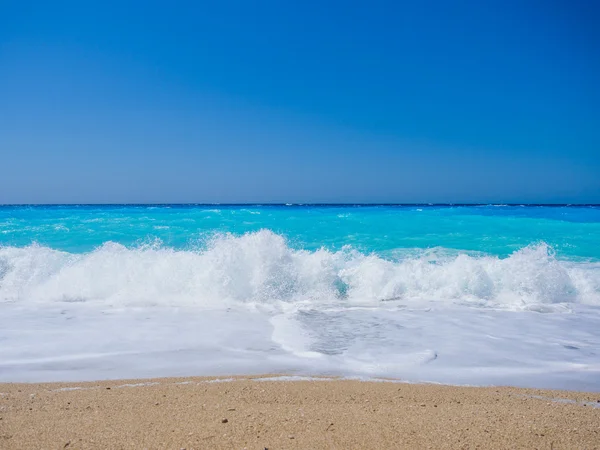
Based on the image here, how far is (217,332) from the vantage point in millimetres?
5543

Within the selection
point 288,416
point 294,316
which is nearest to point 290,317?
point 294,316

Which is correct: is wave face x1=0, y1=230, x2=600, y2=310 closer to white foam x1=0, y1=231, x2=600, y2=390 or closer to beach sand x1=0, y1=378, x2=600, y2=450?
white foam x1=0, y1=231, x2=600, y2=390

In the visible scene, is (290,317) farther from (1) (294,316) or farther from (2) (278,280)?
(2) (278,280)

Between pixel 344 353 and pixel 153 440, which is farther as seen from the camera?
pixel 344 353

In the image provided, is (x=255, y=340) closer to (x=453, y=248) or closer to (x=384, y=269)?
(x=384, y=269)

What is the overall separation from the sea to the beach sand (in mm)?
483

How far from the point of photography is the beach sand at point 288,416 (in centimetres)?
239

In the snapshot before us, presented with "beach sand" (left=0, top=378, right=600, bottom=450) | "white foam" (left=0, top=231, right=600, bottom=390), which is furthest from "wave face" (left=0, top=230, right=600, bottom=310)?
"beach sand" (left=0, top=378, right=600, bottom=450)

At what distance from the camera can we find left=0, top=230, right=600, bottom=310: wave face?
25.3 feet

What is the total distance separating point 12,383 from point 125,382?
3.23 feet

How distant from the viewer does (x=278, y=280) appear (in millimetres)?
8398

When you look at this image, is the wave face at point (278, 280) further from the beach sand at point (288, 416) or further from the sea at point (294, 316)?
the beach sand at point (288, 416)

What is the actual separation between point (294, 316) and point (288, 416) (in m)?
3.79

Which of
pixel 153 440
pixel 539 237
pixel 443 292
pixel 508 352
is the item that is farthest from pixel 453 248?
pixel 153 440
